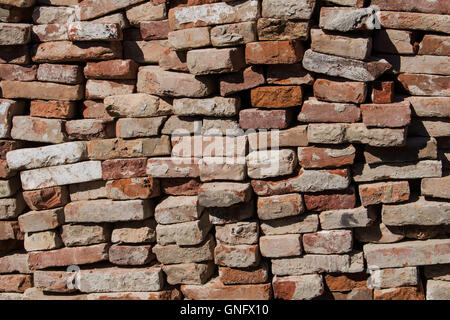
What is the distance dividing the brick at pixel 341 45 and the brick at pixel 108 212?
142cm

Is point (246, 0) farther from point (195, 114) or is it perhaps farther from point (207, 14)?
point (195, 114)

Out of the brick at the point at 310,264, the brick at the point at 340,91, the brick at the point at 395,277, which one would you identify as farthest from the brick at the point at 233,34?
the brick at the point at 395,277

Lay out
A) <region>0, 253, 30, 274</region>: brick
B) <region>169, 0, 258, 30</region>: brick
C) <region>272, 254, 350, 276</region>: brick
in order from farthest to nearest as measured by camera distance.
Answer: <region>0, 253, 30, 274</region>: brick, <region>272, 254, 350, 276</region>: brick, <region>169, 0, 258, 30</region>: brick

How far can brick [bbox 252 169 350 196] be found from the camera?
9.98 feet

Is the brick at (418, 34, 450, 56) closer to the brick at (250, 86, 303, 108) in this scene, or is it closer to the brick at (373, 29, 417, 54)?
the brick at (373, 29, 417, 54)

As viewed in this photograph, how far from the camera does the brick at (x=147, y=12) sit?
3.20m

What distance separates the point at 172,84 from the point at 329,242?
52.5 inches

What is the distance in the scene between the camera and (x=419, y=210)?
3039 millimetres

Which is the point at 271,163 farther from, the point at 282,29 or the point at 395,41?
the point at 395,41

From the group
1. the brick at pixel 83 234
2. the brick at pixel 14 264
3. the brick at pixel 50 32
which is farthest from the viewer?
the brick at pixel 14 264

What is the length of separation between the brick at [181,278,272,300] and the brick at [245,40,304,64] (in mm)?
1354

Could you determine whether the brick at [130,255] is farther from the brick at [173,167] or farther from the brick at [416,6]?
the brick at [416,6]

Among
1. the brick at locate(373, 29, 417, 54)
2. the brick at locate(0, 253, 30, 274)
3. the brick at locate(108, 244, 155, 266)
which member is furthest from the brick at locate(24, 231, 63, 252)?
the brick at locate(373, 29, 417, 54)

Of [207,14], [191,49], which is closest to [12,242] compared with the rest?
[191,49]
